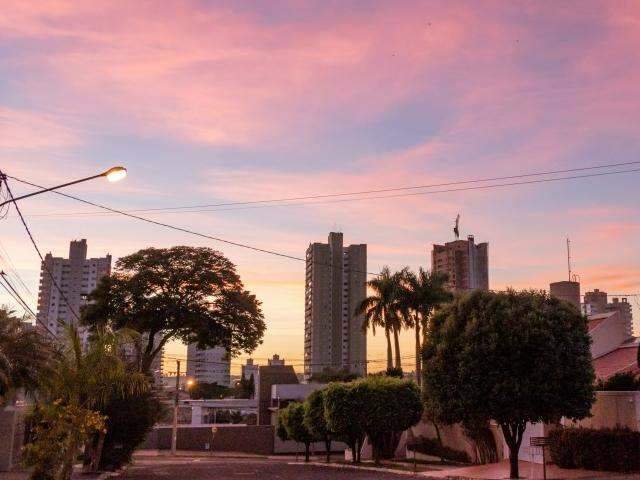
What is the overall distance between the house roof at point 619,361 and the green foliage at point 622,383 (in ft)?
11.4

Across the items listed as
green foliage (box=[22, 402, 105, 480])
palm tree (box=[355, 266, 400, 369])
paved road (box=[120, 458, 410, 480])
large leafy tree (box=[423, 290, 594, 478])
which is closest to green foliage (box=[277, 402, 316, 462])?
paved road (box=[120, 458, 410, 480])

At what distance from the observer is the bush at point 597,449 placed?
26250 mm

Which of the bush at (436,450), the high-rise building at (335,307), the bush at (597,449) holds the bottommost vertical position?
the bush at (436,450)

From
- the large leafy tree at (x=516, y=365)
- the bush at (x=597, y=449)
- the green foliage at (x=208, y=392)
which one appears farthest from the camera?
the green foliage at (x=208, y=392)

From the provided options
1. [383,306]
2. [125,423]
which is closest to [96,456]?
[125,423]

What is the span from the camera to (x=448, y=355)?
28.4 m

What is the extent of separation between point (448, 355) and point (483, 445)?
11.0m

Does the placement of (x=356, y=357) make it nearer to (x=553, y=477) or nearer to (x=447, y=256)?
(x=447, y=256)

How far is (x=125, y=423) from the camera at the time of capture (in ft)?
116

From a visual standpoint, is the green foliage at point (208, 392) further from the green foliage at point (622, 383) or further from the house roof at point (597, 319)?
the green foliage at point (622, 383)

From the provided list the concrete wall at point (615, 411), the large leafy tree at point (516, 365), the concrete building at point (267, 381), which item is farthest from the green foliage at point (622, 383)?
the concrete building at point (267, 381)

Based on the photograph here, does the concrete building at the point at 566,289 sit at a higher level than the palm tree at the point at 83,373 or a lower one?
higher

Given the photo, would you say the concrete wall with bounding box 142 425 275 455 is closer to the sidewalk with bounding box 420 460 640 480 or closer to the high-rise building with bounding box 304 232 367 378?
the sidewalk with bounding box 420 460 640 480

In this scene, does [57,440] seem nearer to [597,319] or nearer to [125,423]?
[125,423]
